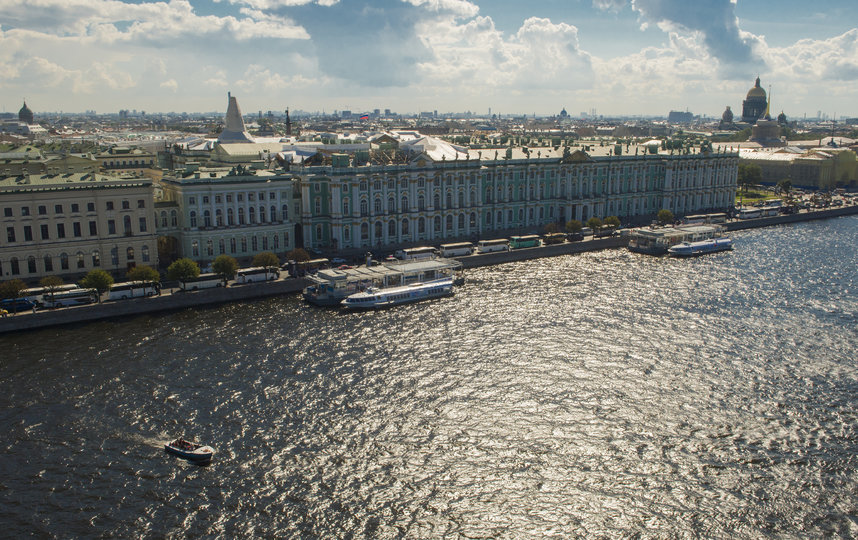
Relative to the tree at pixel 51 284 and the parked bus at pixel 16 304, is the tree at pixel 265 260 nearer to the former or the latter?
the tree at pixel 51 284

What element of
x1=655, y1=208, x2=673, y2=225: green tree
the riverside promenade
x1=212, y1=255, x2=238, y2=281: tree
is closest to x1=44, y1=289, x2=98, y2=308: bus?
the riverside promenade

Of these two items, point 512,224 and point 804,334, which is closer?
point 804,334

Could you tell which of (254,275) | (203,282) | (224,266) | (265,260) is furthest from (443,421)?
(254,275)

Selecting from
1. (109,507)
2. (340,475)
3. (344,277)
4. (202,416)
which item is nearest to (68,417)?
(202,416)

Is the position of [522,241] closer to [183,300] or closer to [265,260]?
[265,260]

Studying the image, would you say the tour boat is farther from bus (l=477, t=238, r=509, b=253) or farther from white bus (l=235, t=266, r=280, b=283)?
white bus (l=235, t=266, r=280, b=283)

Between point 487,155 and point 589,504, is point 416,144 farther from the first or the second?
point 589,504
